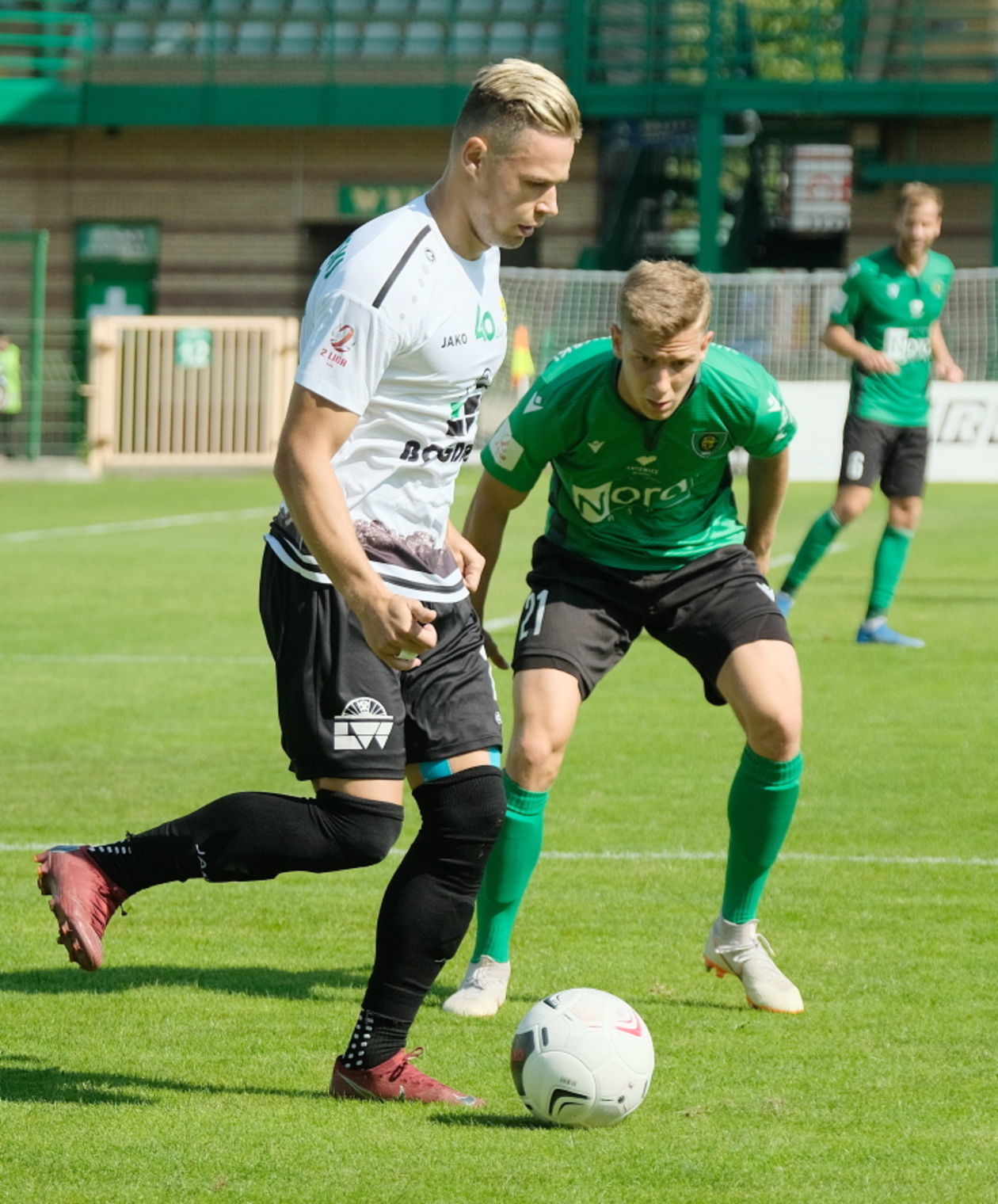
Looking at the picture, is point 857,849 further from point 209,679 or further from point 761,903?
point 209,679

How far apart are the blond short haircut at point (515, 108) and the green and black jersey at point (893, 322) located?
732 cm

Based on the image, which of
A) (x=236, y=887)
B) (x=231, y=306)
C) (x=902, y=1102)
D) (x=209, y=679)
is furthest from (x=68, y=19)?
(x=902, y=1102)

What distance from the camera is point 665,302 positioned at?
4559 mm

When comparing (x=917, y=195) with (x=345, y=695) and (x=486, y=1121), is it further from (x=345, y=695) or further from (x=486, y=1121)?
(x=486, y=1121)

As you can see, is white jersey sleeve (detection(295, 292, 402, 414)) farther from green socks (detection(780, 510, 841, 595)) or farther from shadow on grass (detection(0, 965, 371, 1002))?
green socks (detection(780, 510, 841, 595))

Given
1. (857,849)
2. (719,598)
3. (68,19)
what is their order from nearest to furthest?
1. (719,598)
2. (857,849)
3. (68,19)

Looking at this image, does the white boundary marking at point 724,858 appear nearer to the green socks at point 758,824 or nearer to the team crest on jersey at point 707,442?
the green socks at point 758,824

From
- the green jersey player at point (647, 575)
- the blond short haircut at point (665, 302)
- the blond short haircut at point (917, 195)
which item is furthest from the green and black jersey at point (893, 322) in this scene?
the blond short haircut at point (665, 302)

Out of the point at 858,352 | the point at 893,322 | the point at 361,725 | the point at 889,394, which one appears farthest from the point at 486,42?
the point at 361,725

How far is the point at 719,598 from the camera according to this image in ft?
16.7

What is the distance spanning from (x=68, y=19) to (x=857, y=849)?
25556 mm

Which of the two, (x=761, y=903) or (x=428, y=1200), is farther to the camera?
(x=761, y=903)

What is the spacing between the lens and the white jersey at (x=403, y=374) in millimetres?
3697

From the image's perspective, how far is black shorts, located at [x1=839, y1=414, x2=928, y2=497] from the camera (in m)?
Answer: 11.0
